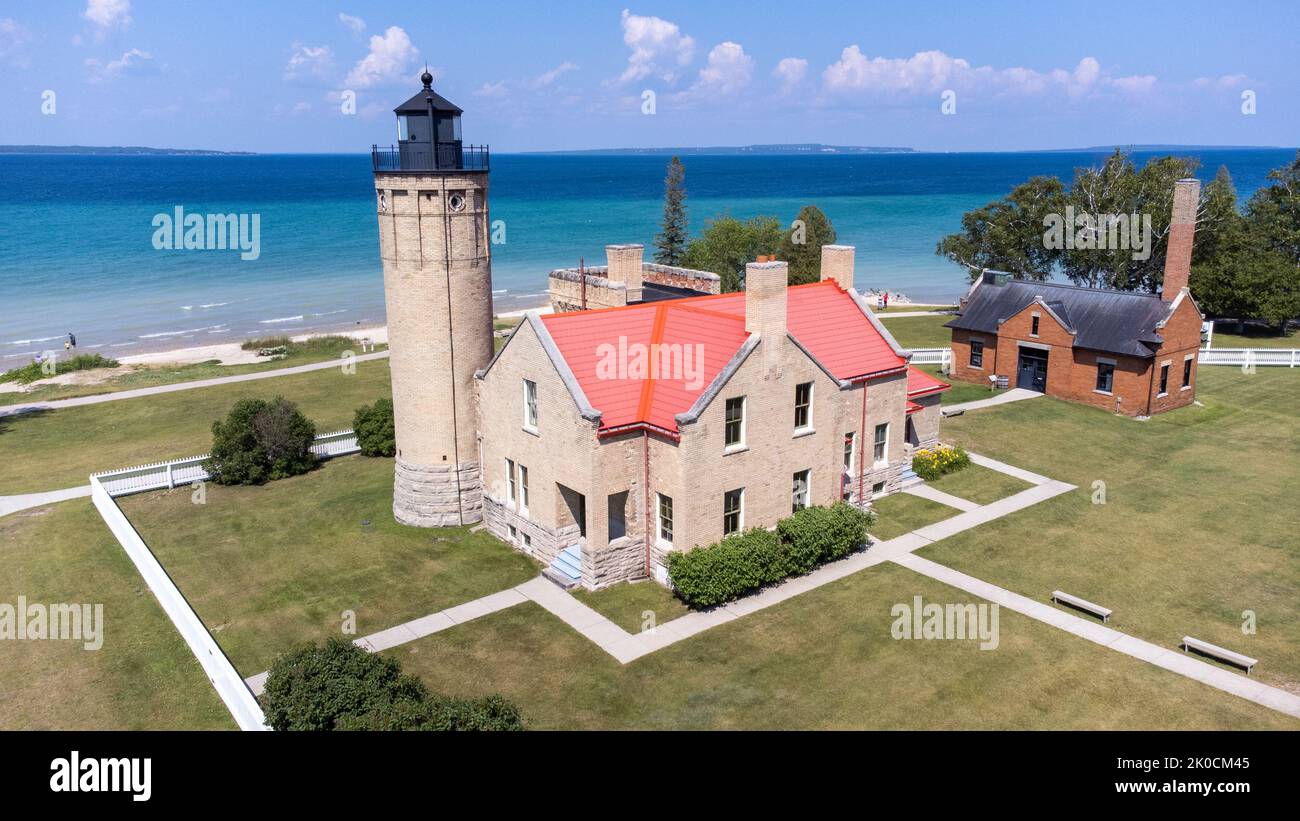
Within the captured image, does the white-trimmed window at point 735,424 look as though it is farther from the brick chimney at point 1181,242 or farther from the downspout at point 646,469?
the brick chimney at point 1181,242

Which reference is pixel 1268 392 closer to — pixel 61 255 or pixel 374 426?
pixel 374 426

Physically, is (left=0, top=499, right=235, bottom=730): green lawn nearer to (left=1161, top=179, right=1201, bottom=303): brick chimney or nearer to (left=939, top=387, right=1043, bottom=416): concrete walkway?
(left=939, top=387, right=1043, bottom=416): concrete walkway

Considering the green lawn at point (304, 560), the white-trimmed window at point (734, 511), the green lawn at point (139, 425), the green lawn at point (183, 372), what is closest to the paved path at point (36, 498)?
the green lawn at point (139, 425)

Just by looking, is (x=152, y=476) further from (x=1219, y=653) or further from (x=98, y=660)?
(x=1219, y=653)

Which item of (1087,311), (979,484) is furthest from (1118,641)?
(1087,311)

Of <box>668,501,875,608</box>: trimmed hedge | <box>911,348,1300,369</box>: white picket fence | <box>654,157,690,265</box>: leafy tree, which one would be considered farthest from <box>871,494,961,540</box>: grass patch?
<box>654,157,690,265</box>: leafy tree
